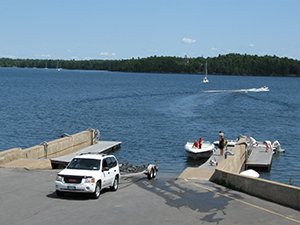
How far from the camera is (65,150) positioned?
31.5 meters

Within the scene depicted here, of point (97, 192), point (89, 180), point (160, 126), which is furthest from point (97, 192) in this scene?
point (160, 126)

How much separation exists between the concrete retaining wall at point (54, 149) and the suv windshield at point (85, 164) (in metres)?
8.50

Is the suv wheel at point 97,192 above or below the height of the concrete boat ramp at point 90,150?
above

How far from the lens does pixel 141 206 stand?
14.5 meters

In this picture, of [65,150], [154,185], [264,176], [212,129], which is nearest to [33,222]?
[154,185]

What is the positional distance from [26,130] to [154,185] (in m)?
34.0

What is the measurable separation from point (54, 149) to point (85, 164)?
1427cm

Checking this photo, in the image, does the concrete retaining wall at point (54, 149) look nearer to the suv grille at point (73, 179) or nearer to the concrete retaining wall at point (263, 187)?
the suv grille at point (73, 179)

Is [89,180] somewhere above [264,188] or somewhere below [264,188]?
above

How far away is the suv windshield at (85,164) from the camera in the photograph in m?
15.9

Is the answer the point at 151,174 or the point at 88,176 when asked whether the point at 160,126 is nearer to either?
the point at 151,174

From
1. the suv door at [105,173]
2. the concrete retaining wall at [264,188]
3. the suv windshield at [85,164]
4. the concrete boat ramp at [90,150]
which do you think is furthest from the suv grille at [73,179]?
the concrete boat ramp at [90,150]

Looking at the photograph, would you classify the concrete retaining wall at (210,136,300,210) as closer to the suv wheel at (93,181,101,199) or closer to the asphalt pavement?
the asphalt pavement

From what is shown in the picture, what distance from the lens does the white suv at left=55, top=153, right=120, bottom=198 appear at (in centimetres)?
1477
